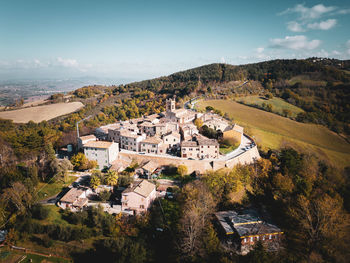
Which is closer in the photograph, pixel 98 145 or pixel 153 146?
pixel 98 145

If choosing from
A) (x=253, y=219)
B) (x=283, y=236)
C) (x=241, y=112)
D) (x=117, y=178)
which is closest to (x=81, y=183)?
(x=117, y=178)

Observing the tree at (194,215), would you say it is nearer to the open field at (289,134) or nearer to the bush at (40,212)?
the bush at (40,212)

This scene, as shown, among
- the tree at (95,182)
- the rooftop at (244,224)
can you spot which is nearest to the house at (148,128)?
the tree at (95,182)

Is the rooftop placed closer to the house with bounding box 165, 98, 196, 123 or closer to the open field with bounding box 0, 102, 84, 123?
the house with bounding box 165, 98, 196, 123

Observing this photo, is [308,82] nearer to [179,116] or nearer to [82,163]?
[179,116]

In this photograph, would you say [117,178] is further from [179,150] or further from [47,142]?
[47,142]

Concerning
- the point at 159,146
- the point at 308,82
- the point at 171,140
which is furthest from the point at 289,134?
the point at 159,146

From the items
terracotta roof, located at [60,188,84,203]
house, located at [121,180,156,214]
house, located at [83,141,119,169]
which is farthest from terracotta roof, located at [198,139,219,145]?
terracotta roof, located at [60,188,84,203]
